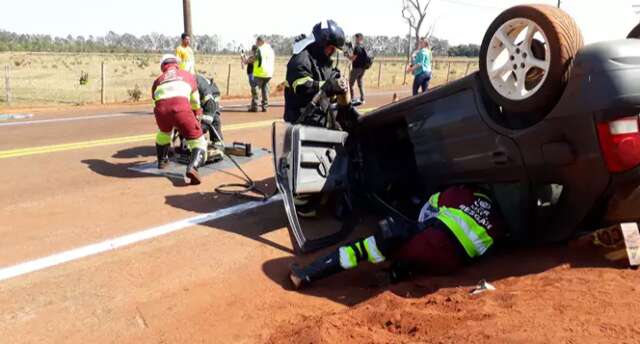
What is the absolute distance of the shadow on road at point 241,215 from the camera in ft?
16.2

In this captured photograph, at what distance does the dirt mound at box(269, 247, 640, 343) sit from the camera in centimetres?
251

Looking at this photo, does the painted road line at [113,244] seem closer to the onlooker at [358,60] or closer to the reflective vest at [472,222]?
the reflective vest at [472,222]

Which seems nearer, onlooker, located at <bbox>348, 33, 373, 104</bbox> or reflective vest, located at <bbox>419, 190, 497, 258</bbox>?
reflective vest, located at <bbox>419, 190, 497, 258</bbox>


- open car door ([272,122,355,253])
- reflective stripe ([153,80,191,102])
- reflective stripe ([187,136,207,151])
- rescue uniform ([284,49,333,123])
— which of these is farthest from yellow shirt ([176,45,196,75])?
open car door ([272,122,355,253])

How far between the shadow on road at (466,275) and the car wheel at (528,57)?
947mm

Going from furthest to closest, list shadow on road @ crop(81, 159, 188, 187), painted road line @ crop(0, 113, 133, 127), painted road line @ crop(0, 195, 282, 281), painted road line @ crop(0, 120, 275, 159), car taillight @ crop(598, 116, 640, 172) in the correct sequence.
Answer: painted road line @ crop(0, 113, 133, 127) < painted road line @ crop(0, 120, 275, 159) < shadow on road @ crop(81, 159, 188, 187) < painted road line @ crop(0, 195, 282, 281) < car taillight @ crop(598, 116, 640, 172)

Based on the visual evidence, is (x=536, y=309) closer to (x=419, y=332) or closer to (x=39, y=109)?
(x=419, y=332)

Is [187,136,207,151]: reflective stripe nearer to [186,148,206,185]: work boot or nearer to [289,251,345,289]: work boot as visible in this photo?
[186,148,206,185]: work boot

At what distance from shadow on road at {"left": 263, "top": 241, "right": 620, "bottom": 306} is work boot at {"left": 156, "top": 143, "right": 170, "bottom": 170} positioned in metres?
3.70

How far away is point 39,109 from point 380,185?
12.5 metres

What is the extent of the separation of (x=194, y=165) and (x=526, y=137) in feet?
13.7

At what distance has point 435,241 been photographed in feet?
11.7

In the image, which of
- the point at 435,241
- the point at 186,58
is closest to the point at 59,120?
the point at 186,58

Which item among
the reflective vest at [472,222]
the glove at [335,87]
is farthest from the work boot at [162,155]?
the reflective vest at [472,222]
